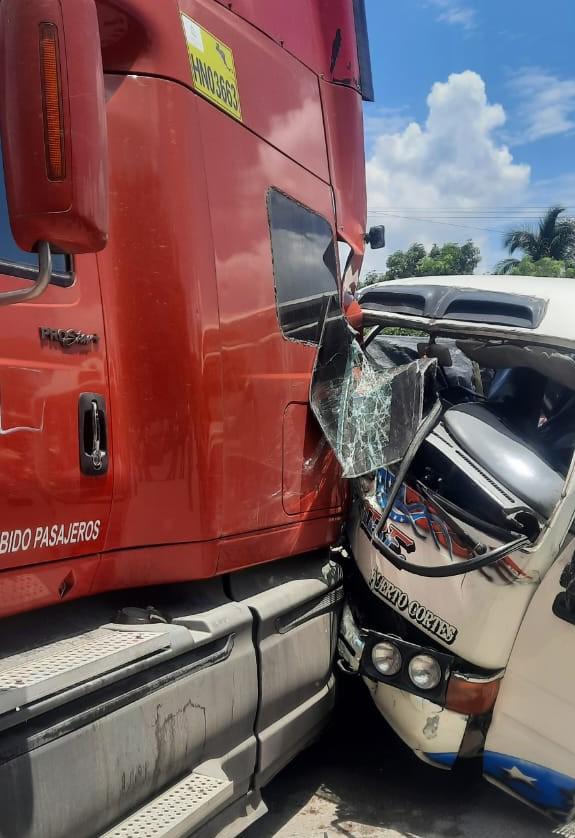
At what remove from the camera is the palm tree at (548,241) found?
1069 inches

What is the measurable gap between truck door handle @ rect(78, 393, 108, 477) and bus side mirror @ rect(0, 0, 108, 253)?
2.10 ft

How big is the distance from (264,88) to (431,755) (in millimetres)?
2615

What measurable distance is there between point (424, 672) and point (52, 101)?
234cm

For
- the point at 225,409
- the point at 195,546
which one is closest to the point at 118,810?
the point at 195,546

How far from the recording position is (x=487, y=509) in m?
2.68

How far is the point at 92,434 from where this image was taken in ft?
6.71

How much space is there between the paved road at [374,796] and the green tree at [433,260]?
24348 mm

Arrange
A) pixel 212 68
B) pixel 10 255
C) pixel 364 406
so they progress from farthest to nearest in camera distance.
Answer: pixel 364 406
pixel 212 68
pixel 10 255

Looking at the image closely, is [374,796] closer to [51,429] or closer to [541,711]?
[541,711]

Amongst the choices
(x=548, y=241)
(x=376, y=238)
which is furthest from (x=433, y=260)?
(x=376, y=238)

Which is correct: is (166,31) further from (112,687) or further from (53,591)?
(112,687)

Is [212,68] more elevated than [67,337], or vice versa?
[212,68]

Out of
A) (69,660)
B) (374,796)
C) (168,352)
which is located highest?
(168,352)

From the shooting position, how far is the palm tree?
1069 inches
